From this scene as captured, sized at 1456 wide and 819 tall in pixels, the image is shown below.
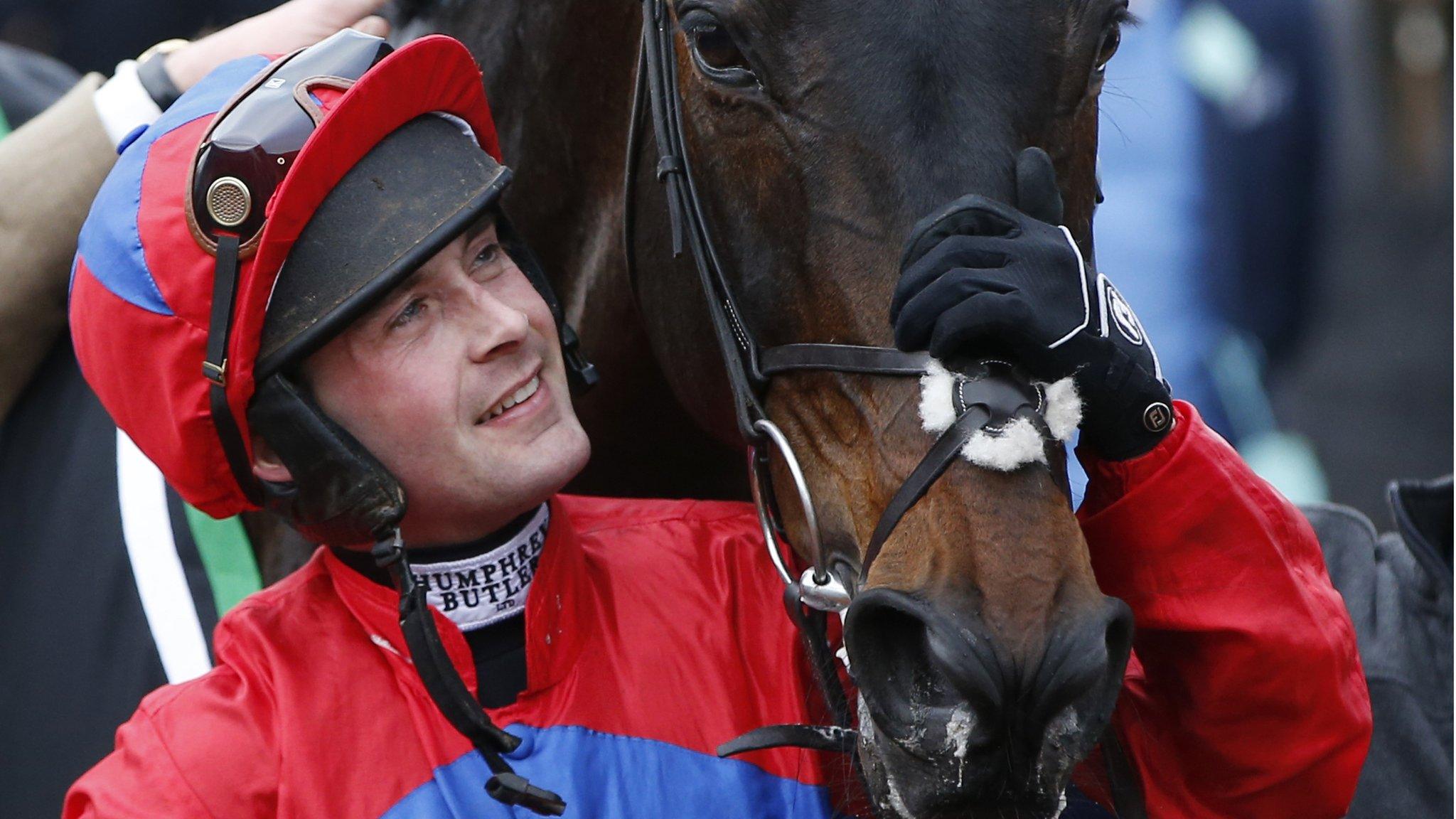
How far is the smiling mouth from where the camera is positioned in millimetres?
2012

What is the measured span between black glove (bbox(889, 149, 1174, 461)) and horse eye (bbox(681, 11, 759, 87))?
36cm

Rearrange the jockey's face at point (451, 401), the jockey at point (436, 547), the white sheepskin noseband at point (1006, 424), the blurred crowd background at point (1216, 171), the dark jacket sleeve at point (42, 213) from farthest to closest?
A: the blurred crowd background at point (1216, 171)
the dark jacket sleeve at point (42, 213)
the jockey's face at point (451, 401)
the jockey at point (436, 547)
the white sheepskin noseband at point (1006, 424)

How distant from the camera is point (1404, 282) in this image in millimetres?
8352

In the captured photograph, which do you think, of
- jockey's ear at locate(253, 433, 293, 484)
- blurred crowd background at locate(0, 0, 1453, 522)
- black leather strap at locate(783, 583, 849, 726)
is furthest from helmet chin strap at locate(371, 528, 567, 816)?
blurred crowd background at locate(0, 0, 1453, 522)

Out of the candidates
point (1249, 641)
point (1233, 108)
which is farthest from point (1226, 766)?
point (1233, 108)

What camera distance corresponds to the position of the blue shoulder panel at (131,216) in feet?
6.27

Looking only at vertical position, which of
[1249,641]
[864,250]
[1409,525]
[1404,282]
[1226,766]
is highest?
[864,250]

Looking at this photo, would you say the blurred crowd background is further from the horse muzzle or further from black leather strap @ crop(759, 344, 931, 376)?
the horse muzzle

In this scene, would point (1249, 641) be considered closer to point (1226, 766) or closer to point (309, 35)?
point (1226, 766)

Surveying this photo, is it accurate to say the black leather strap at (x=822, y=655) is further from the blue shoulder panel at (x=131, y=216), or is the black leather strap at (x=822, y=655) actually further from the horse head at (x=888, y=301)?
the blue shoulder panel at (x=131, y=216)

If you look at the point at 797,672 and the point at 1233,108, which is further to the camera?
the point at 1233,108

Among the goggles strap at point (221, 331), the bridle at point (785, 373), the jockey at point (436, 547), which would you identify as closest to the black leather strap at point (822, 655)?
the bridle at point (785, 373)

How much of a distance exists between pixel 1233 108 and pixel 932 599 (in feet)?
13.4

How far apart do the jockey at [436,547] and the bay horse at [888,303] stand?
0.78 ft
